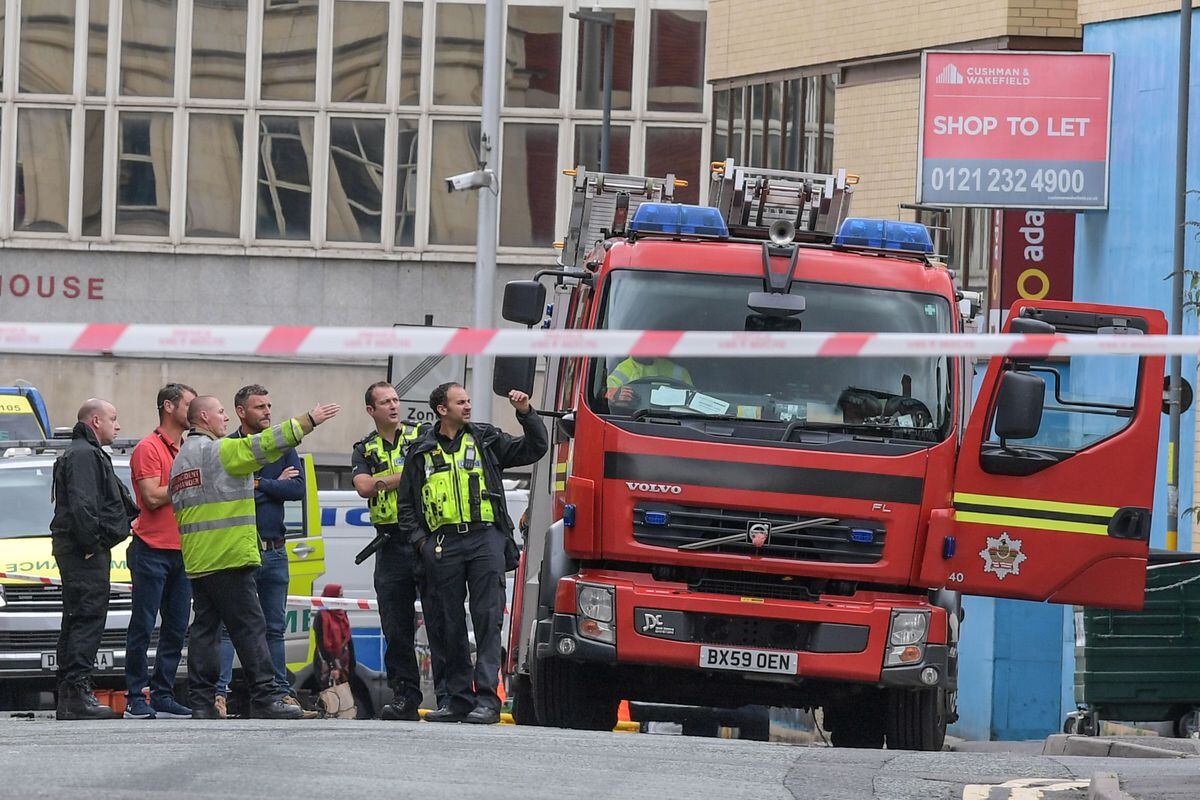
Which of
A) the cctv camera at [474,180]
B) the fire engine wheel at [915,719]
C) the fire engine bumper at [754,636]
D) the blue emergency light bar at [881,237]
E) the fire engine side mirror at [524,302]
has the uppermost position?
the cctv camera at [474,180]

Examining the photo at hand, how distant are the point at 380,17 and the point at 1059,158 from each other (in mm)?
17939

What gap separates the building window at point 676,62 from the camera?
122 feet

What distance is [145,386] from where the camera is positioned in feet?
120

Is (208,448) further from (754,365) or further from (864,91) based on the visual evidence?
(864,91)

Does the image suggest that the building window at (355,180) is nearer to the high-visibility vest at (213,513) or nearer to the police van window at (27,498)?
the police van window at (27,498)

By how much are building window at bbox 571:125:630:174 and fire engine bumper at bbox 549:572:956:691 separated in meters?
25.5

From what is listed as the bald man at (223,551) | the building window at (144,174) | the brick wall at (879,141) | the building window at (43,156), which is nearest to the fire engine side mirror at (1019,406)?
the bald man at (223,551)

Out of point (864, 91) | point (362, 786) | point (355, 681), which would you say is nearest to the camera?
point (362, 786)

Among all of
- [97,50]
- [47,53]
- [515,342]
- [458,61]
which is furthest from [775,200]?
[47,53]

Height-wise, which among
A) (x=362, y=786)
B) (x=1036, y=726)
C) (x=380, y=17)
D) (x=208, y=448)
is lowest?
(x=1036, y=726)

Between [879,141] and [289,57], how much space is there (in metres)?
15.3

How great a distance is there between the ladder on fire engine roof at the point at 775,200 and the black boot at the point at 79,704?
4.46m

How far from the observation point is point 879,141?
2436 centimetres

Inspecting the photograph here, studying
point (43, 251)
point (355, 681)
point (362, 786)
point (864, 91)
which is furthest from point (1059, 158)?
point (43, 251)
